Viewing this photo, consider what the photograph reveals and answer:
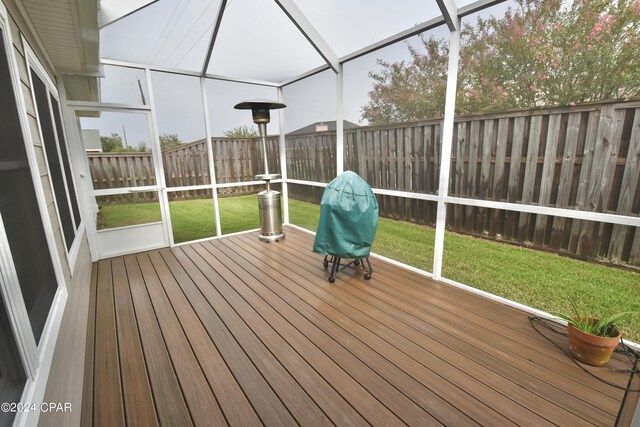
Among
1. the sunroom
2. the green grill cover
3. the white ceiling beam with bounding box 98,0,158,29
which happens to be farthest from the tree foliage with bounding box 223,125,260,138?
the green grill cover

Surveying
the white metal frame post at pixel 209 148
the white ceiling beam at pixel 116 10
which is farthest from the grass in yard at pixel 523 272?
the white ceiling beam at pixel 116 10

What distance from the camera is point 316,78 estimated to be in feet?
13.6

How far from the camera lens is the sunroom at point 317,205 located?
1486 mm

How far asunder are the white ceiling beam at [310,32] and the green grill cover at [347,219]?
5.50ft

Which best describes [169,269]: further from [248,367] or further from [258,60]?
[258,60]

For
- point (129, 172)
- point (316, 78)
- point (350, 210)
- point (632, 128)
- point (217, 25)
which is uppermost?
point (217, 25)

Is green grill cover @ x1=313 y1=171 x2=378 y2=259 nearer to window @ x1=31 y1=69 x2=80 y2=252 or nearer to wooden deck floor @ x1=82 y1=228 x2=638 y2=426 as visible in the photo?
wooden deck floor @ x1=82 y1=228 x2=638 y2=426

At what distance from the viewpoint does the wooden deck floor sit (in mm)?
1478

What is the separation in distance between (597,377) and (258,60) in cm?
468

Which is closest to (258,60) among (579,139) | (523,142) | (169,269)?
(169,269)

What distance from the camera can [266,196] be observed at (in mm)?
4230

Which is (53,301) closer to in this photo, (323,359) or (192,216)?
(323,359)

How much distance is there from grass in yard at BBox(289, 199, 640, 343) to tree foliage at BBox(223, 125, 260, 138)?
8.98 feet

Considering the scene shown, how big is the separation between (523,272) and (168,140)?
474 centimetres
